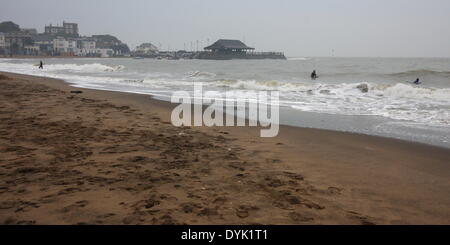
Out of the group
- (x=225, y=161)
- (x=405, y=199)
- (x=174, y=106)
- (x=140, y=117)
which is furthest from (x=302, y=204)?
(x=174, y=106)

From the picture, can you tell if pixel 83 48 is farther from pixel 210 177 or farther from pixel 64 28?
pixel 210 177

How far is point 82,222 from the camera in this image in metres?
2.87

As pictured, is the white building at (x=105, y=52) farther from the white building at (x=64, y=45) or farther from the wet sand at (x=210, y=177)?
the wet sand at (x=210, y=177)

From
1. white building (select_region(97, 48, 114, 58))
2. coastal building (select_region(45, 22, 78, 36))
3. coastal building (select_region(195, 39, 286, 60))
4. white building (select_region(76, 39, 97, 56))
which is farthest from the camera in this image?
coastal building (select_region(45, 22, 78, 36))

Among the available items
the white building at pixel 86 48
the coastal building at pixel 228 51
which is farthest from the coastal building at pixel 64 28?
the coastal building at pixel 228 51

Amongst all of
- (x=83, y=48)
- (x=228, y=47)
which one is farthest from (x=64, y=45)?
(x=228, y=47)

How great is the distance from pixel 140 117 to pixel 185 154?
3.45 metres

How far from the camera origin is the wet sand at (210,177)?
3139 millimetres

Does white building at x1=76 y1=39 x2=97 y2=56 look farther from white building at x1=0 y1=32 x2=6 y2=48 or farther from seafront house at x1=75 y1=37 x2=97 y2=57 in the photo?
white building at x1=0 y1=32 x2=6 y2=48

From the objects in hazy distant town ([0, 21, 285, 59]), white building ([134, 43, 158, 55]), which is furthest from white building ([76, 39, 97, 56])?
white building ([134, 43, 158, 55])

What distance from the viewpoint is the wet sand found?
3.14 m

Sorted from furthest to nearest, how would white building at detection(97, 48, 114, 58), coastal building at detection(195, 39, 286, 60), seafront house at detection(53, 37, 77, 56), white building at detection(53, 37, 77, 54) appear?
white building at detection(97, 48, 114, 58)
white building at detection(53, 37, 77, 54)
seafront house at detection(53, 37, 77, 56)
coastal building at detection(195, 39, 286, 60)

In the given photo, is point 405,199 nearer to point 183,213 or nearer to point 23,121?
point 183,213

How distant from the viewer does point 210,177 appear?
4.09 meters
